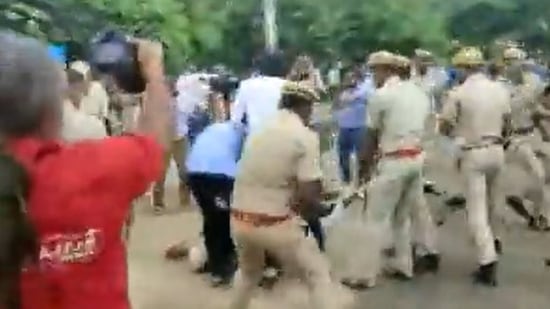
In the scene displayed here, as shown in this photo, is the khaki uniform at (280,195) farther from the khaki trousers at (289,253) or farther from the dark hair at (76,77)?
the dark hair at (76,77)

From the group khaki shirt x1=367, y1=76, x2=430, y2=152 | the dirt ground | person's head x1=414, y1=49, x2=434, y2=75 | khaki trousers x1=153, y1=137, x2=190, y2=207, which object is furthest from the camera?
person's head x1=414, y1=49, x2=434, y2=75

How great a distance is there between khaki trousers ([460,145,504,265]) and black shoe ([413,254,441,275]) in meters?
0.63

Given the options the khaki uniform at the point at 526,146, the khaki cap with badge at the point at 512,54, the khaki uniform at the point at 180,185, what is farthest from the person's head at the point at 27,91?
the khaki uniform at the point at 180,185

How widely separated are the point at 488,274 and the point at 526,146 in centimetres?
277

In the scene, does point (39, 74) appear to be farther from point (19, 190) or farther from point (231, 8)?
point (231, 8)

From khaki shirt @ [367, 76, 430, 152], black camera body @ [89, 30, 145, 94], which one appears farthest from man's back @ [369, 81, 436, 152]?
black camera body @ [89, 30, 145, 94]

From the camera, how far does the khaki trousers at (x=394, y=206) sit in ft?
31.4

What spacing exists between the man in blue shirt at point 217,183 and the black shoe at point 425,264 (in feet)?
4.77

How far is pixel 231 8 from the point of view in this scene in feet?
123

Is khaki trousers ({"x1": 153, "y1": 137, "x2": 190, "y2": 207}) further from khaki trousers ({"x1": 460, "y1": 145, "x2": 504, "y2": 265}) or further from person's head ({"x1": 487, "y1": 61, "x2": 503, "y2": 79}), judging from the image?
khaki trousers ({"x1": 460, "y1": 145, "x2": 504, "y2": 265})

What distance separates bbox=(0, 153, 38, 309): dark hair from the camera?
2.51m

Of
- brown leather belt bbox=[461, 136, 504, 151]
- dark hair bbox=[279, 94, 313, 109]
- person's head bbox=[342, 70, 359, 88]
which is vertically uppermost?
dark hair bbox=[279, 94, 313, 109]

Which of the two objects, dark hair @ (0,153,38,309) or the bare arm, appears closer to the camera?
dark hair @ (0,153,38,309)

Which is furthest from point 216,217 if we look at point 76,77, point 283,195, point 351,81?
point 351,81
